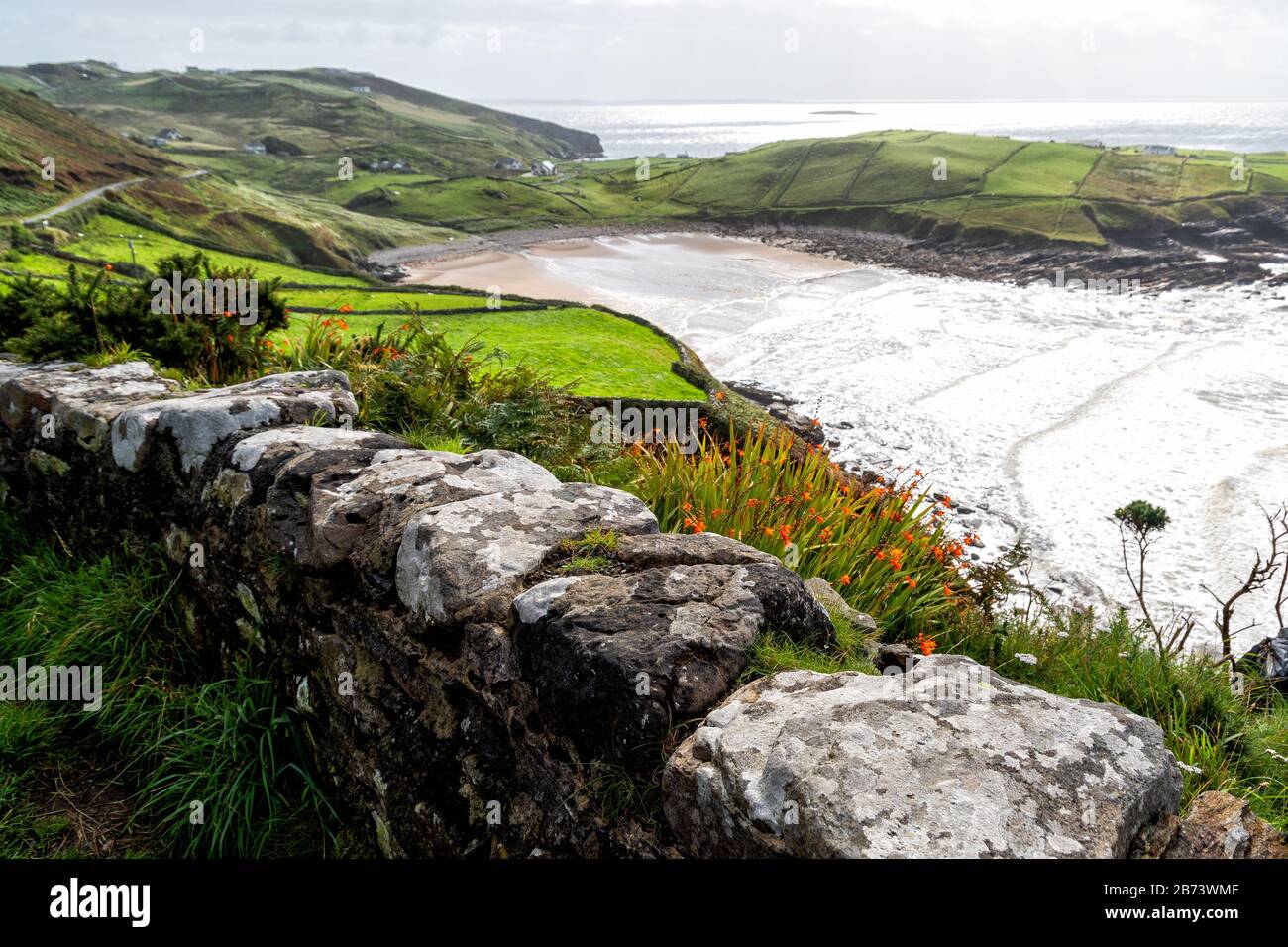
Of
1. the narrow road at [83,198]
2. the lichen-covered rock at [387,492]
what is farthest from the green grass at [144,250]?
the lichen-covered rock at [387,492]

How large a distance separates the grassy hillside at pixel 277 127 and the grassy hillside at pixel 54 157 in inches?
1604

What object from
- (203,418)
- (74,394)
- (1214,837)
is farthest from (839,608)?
(74,394)

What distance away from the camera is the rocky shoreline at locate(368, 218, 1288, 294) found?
159 ft

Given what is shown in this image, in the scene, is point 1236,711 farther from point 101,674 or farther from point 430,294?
point 430,294

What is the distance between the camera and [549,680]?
2.81 m

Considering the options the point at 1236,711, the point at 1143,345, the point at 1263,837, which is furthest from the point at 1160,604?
the point at 1143,345

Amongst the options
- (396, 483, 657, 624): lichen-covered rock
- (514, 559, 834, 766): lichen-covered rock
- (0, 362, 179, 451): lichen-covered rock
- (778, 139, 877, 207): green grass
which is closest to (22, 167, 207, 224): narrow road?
(0, 362, 179, 451): lichen-covered rock

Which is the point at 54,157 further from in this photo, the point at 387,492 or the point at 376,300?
the point at 387,492

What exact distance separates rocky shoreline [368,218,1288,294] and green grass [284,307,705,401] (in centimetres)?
2786

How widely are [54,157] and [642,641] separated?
55884 mm

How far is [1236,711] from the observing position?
4816 millimetres

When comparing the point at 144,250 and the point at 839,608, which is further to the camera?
the point at 144,250
